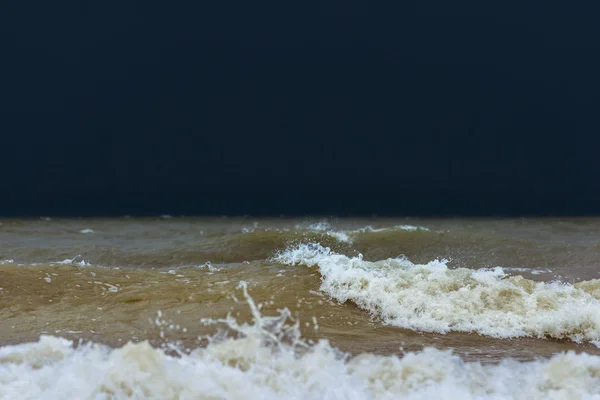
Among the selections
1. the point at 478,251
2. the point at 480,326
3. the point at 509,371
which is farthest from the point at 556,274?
the point at 509,371

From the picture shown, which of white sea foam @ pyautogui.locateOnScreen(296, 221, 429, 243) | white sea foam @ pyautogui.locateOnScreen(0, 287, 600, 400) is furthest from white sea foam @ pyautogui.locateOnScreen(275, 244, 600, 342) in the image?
white sea foam @ pyautogui.locateOnScreen(296, 221, 429, 243)

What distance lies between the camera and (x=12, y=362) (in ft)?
11.6

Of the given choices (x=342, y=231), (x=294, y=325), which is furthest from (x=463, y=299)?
(x=342, y=231)

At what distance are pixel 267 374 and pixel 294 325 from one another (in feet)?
3.62

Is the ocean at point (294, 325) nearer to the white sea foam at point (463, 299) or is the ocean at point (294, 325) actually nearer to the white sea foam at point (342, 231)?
the white sea foam at point (463, 299)

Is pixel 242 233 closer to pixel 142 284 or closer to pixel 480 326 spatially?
pixel 142 284

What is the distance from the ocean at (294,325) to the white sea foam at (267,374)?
0.4 inches

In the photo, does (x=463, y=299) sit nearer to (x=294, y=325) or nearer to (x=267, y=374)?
(x=294, y=325)

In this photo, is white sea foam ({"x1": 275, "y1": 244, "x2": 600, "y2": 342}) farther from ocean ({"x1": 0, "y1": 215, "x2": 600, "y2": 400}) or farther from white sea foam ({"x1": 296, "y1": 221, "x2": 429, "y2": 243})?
white sea foam ({"x1": 296, "y1": 221, "x2": 429, "y2": 243})

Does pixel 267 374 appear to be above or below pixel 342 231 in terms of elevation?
below

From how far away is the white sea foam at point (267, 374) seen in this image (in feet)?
10.6

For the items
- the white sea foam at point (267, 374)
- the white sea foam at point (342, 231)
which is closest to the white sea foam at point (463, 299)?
the white sea foam at point (267, 374)

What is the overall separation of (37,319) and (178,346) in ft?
4.62

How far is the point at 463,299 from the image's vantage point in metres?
5.15
